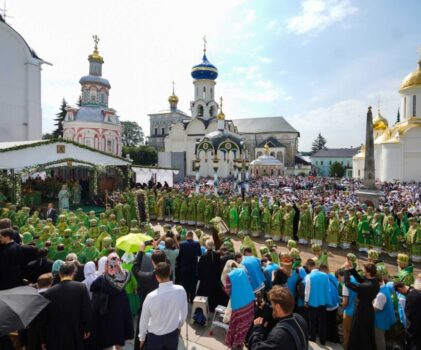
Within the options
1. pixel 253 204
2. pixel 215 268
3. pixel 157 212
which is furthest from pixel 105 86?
pixel 215 268

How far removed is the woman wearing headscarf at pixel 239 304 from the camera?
4359 millimetres

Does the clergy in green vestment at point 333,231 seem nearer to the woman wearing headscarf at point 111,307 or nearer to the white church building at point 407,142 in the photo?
the woman wearing headscarf at point 111,307

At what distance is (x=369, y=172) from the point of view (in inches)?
607

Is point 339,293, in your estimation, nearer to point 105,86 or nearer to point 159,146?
point 105,86

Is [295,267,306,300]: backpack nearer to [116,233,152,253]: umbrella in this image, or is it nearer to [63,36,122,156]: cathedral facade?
[116,233,152,253]: umbrella

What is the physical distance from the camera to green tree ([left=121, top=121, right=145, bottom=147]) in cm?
7875

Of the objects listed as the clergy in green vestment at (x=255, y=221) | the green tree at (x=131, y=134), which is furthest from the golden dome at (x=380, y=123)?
the green tree at (x=131, y=134)

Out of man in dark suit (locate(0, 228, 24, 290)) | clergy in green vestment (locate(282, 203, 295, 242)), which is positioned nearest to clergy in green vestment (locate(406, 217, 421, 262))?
clergy in green vestment (locate(282, 203, 295, 242))

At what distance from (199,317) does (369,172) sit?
1300 cm

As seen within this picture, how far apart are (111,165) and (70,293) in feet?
55.7

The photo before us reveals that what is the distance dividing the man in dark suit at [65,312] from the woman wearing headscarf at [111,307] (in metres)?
0.36

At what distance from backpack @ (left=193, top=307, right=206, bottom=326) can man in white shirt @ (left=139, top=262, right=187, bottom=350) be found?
2084mm

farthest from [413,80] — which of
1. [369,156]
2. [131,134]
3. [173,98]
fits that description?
[131,134]

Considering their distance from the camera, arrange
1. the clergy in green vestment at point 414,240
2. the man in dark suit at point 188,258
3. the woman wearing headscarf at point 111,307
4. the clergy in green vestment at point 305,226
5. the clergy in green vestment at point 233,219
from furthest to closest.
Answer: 1. the clergy in green vestment at point 233,219
2. the clergy in green vestment at point 305,226
3. the clergy in green vestment at point 414,240
4. the man in dark suit at point 188,258
5. the woman wearing headscarf at point 111,307
